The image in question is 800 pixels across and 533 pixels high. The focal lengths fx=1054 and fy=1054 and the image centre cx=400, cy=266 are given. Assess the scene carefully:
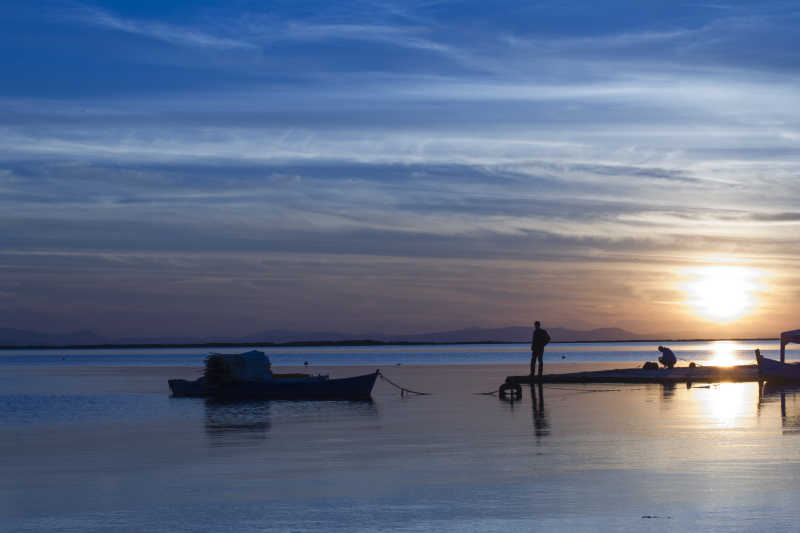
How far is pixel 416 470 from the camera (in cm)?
1822

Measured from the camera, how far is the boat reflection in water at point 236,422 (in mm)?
25625

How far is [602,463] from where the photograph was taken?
18484 millimetres

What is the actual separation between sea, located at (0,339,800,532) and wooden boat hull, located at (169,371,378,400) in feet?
30.8

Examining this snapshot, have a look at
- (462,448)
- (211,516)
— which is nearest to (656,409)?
(462,448)

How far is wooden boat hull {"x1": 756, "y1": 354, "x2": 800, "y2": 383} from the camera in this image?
47431mm

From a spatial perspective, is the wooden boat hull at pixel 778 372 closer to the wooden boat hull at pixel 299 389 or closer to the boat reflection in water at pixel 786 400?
the boat reflection in water at pixel 786 400

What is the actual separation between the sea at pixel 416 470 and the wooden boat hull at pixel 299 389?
30.8 feet

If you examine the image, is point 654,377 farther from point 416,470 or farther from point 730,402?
point 416,470

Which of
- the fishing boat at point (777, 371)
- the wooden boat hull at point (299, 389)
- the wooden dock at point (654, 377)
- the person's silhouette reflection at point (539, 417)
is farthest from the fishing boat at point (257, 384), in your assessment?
the fishing boat at point (777, 371)

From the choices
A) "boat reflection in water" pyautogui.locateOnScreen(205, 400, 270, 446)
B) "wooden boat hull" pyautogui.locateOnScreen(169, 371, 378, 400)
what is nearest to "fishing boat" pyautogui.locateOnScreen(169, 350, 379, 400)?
"wooden boat hull" pyautogui.locateOnScreen(169, 371, 378, 400)

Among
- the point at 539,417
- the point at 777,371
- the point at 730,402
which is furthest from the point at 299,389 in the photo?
the point at 777,371

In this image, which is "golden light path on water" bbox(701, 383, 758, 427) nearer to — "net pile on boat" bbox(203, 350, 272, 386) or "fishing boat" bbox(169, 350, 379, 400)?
"fishing boat" bbox(169, 350, 379, 400)

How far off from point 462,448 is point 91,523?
9.77 m

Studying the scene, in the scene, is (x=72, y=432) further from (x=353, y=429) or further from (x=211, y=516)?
(x=211, y=516)
